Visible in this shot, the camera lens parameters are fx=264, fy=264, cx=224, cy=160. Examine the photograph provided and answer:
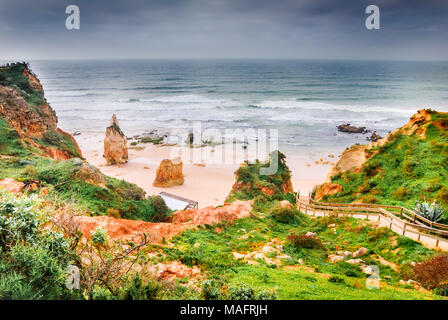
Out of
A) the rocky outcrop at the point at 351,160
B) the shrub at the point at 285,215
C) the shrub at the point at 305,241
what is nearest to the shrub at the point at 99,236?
the shrub at the point at 305,241

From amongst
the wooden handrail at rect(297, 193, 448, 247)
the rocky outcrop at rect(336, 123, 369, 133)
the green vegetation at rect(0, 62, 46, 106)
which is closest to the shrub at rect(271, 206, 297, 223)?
the wooden handrail at rect(297, 193, 448, 247)

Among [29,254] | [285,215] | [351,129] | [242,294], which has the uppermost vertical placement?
[351,129]

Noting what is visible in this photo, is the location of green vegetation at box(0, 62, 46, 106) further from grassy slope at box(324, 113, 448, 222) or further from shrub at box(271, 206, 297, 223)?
grassy slope at box(324, 113, 448, 222)

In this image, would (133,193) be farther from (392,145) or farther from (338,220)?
(392,145)

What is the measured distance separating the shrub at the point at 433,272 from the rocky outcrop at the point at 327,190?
9.25 m

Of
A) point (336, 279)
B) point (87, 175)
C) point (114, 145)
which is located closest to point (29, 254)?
point (336, 279)

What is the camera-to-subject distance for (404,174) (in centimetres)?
1456

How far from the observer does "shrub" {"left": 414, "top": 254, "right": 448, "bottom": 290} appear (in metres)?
7.16

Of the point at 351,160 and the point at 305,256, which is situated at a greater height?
the point at 351,160

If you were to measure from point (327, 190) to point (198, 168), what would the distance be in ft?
51.8

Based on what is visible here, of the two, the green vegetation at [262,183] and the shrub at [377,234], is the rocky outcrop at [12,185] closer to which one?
the green vegetation at [262,183]

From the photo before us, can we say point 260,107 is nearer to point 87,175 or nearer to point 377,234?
point 87,175

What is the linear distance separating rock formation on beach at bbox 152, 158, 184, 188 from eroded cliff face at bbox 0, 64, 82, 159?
7.38 m

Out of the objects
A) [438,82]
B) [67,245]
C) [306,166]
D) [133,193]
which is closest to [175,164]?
[133,193]
